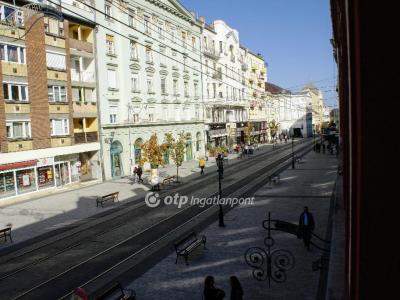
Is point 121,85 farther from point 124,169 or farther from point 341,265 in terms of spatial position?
point 341,265

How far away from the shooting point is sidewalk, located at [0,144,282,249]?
2162 centimetres

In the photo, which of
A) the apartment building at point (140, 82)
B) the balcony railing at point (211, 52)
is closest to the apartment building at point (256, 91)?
the balcony railing at point (211, 52)

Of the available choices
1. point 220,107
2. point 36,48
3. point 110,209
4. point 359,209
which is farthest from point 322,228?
point 220,107

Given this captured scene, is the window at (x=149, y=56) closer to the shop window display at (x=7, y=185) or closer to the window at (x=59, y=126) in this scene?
the window at (x=59, y=126)

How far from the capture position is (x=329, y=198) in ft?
82.7

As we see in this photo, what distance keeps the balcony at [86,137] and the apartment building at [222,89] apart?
24.5 meters

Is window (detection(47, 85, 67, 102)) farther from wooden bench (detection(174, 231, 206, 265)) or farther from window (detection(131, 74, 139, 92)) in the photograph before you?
wooden bench (detection(174, 231, 206, 265))

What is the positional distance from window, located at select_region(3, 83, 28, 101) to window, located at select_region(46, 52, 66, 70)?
337 centimetres

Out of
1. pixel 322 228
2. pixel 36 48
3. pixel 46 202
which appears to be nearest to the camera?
pixel 322 228

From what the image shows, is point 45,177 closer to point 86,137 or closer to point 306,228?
point 86,137

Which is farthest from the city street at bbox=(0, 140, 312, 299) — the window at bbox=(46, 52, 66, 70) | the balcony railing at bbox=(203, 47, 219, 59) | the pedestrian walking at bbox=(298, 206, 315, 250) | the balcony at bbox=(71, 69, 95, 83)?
the balcony railing at bbox=(203, 47, 219, 59)

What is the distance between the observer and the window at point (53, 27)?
110 feet

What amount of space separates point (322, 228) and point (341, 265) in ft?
22.0

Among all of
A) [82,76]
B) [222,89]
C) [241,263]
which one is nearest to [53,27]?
[82,76]
